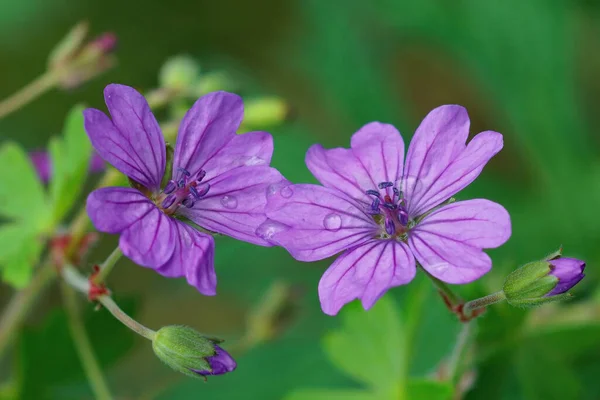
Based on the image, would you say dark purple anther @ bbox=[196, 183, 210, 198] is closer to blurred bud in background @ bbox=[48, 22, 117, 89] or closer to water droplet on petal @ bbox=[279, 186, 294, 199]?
water droplet on petal @ bbox=[279, 186, 294, 199]

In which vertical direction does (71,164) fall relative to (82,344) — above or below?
above

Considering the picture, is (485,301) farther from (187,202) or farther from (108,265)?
(108,265)

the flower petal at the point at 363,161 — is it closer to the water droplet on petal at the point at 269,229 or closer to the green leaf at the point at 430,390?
the water droplet on petal at the point at 269,229

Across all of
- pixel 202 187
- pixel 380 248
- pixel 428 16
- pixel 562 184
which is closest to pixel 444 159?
pixel 380 248

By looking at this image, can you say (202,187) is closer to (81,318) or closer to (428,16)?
(81,318)

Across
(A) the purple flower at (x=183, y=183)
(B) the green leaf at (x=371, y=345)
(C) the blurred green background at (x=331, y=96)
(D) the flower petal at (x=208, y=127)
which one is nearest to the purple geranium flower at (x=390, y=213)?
(A) the purple flower at (x=183, y=183)

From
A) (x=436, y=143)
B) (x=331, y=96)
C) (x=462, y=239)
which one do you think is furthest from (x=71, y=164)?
(x=331, y=96)
